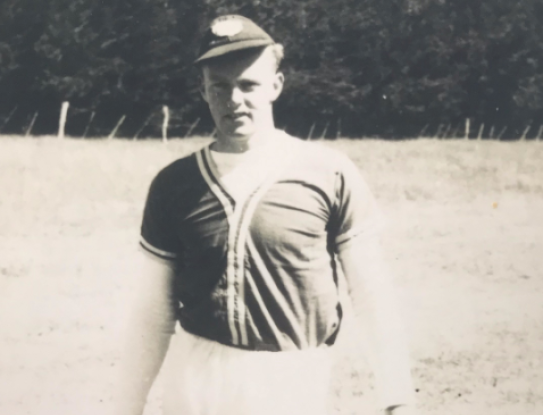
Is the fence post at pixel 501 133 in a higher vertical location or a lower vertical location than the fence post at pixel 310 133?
higher

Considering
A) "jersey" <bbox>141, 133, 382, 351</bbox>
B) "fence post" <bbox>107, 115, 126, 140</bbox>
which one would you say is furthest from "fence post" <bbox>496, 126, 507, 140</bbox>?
"fence post" <bbox>107, 115, 126, 140</bbox>

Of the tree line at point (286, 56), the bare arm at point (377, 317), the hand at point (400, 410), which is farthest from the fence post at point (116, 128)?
the hand at point (400, 410)

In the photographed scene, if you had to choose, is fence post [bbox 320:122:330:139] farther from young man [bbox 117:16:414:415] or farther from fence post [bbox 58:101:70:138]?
fence post [bbox 58:101:70:138]

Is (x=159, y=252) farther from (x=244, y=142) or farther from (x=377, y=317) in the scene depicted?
(x=377, y=317)

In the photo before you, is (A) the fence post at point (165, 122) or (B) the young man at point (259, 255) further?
(A) the fence post at point (165, 122)

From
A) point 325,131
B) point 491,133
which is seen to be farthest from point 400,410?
point 491,133

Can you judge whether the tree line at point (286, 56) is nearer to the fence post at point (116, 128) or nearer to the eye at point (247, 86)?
the fence post at point (116, 128)

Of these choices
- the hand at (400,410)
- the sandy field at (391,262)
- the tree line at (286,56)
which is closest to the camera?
the hand at (400,410)
